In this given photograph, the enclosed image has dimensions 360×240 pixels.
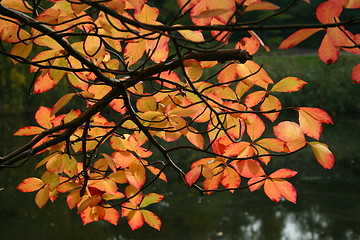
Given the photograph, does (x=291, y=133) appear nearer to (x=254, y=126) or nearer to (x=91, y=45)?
(x=254, y=126)

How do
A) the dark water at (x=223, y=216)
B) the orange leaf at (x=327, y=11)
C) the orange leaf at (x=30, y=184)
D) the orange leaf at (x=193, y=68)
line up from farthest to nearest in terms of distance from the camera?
1. the dark water at (x=223, y=216)
2. the orange leaf at (x=30, y=184)
3. the orange leaf at (x=193, y=68)
4. the orange leaf at (x=327, y=11)

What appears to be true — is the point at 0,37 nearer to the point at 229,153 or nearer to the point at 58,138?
the point at 58,138

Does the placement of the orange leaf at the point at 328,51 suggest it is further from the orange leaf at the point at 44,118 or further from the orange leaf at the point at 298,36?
the orange leaf at the point at 44,118

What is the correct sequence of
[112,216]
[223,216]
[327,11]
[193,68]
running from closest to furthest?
1. [327,11]
2. [193,68]
3. [112,216]
4. [223,216]

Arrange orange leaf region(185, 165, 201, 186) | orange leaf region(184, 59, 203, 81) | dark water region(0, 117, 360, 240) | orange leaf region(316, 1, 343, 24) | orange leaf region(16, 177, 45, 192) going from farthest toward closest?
dark water region(0, 117, 360, 240), orange leaf region(16, 177, 45, 192), orange leaf region(185, 165, 201, 186), orange leaf region(184, 59, 203, 81), orange leaf region(316, 1, 343, 24)

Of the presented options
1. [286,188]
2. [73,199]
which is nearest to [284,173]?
[286,188]

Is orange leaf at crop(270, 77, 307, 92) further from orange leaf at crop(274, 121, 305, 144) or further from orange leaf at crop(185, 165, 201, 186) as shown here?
orange leaf at crop(185, 165, 201, 186)

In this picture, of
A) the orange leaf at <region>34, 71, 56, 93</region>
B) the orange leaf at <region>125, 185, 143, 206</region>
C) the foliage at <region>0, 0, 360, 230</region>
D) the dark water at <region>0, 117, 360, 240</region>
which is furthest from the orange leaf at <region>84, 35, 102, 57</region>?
the dark water at <region>0, 117, 360, 240</region>

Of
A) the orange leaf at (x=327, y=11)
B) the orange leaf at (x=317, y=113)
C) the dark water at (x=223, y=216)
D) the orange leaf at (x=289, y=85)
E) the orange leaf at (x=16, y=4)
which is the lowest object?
the dark water at (x=223, y=216)

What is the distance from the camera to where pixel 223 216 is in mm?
4816

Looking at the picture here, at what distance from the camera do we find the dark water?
173 inches

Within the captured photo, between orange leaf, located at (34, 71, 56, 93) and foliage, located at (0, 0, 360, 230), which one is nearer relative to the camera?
foliage, located at (0, 0, 360, 230)

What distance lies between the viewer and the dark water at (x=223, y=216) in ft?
14.4

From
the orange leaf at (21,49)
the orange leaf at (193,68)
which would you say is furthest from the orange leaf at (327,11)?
the orange leaf at (21,49)
